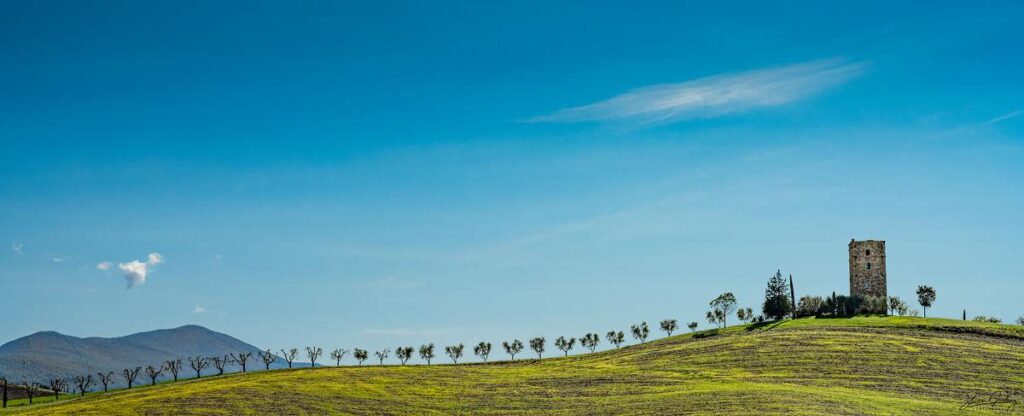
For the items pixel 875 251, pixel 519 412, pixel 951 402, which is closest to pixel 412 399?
pixel 519 412

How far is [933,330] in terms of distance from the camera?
148000mm

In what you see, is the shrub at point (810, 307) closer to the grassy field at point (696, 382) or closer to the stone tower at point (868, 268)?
the stone tower at point (868, 268)

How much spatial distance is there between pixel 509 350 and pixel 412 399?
8480cm

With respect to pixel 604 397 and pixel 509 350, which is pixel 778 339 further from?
pixel 509 350

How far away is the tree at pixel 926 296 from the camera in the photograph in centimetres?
19357

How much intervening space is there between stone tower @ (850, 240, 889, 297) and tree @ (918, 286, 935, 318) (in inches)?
416

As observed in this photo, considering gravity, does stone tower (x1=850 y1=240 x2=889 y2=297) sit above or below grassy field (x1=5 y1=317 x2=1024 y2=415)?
above

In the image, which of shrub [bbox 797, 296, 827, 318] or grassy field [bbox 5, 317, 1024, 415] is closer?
grassy field [bbox 5, 317, 1024, 415]

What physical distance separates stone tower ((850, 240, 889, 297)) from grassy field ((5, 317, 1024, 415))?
34.3 m

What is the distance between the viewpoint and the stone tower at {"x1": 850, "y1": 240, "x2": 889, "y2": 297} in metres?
190

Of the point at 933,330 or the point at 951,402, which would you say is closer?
the point at 951,402

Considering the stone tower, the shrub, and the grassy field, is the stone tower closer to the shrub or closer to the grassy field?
the shrub

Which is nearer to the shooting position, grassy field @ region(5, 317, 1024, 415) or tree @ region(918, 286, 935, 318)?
grassy field @ region(5, 317, 1024, 415)

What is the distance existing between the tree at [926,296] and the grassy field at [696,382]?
4089 centimetres
